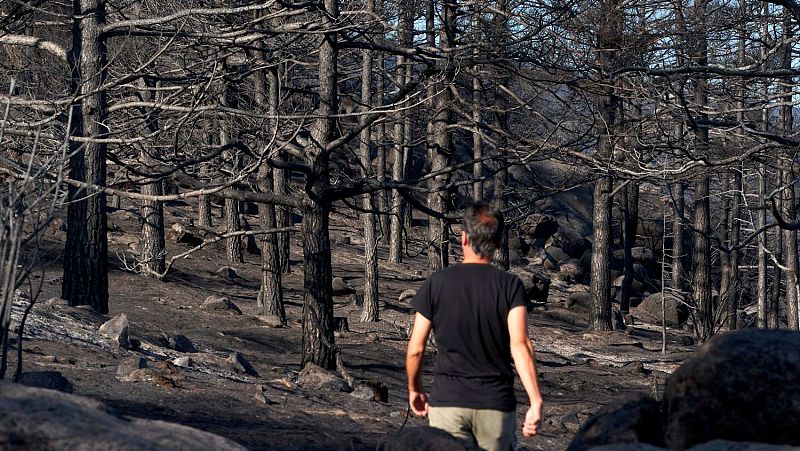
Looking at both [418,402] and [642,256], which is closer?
[418,402]

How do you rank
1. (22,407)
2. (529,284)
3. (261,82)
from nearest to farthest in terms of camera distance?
1. (22,407)
2. (261,82)
3. (529,284)

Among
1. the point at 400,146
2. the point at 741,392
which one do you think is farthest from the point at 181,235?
the point at 741,392

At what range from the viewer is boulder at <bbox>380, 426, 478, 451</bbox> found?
479 centimetres

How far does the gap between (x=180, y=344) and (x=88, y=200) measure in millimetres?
2300

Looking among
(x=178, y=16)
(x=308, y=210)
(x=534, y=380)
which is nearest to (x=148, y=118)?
(x=178, y=16)

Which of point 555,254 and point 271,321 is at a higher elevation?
point 555,254

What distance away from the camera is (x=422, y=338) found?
5.06m

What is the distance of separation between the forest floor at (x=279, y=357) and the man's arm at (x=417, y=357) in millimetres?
2917

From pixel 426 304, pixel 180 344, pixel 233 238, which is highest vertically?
pixel 426 304

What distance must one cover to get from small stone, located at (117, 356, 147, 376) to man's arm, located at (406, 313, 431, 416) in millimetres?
5311

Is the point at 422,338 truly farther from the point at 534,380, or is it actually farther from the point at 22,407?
the point at 22,407

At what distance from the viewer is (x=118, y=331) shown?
11.7 metres

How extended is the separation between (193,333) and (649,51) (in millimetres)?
7800

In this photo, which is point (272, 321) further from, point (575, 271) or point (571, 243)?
point (571, 243)
